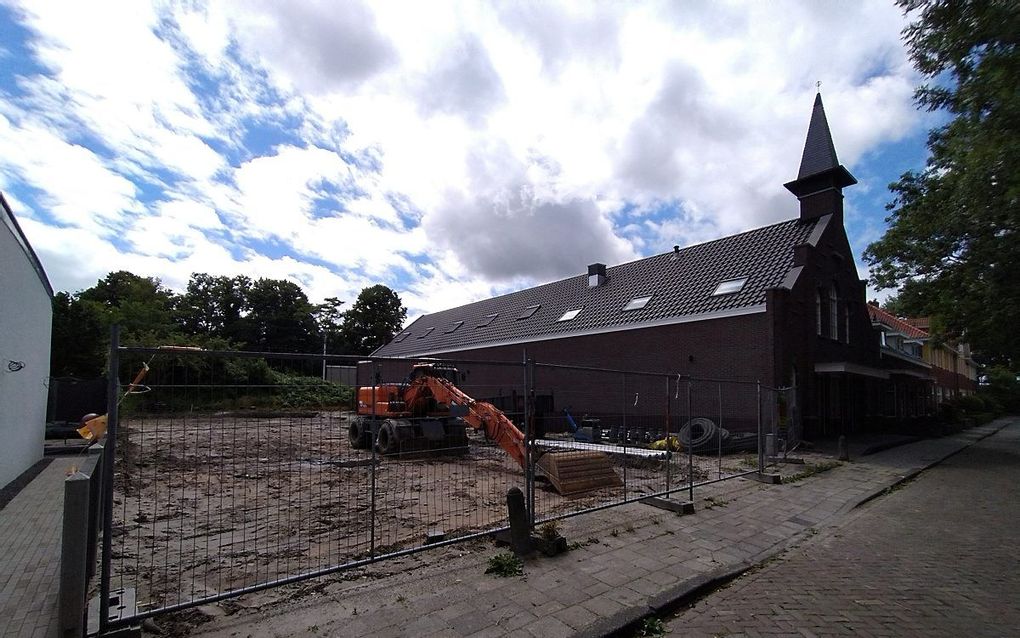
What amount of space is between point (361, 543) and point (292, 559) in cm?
78

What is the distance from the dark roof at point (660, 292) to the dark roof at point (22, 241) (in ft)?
56.4

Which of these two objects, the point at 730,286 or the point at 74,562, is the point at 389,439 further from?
the point at 730,286

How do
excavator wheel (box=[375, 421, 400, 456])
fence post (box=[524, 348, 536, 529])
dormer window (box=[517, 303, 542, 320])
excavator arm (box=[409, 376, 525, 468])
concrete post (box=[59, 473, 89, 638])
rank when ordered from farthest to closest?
dormer window (box=[517, 303, 542, 320]) → excavator wheel (box=[375, 421, 400, 456]) → excavator arm (box=[409, 376, 525, 468]) → fence post (box=[524, 348, 536, 529]) → concrete post (box=[59, 473, 89, 638])

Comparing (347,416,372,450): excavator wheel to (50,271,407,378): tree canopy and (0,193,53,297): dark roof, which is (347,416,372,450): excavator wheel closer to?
(0,193,53,297): dark roof

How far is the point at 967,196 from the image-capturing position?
35.4 feet

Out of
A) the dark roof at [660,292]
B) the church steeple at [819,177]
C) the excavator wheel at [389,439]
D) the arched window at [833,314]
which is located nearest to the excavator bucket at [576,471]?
the excavator wheel at [389,439]

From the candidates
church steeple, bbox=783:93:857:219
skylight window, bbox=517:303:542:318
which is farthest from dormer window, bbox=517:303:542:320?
church steeple, bbox=783:93:857:219

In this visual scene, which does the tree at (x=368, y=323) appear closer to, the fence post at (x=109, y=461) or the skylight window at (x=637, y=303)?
the skylight window at (x=637, y=303)

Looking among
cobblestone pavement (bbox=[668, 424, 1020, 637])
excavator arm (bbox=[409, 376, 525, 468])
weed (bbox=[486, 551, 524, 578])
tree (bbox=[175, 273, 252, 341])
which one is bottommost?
cobblestone pavement (bbox=[668, 424, 1020, 637])

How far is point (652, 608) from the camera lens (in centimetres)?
448

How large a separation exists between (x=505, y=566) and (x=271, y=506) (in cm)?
442

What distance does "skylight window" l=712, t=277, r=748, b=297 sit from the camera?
59.6 ft

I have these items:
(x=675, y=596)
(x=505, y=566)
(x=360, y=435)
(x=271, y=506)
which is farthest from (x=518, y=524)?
(x=360, y=435)

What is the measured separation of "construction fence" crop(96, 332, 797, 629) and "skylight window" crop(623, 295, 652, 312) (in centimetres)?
800
